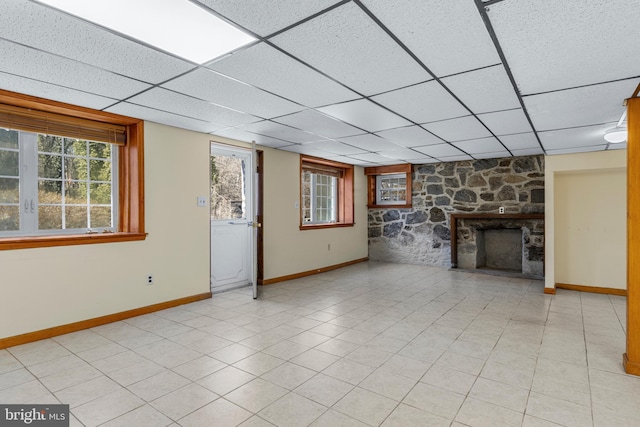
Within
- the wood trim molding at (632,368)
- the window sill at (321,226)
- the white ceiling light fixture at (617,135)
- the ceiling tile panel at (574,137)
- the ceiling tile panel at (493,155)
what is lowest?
the wood trim molding at (632,368)

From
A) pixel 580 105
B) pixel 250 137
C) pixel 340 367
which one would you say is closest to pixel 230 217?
pixel 250 137

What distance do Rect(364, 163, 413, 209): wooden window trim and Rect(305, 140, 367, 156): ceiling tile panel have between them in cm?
174

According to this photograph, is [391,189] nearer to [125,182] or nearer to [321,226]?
[321,226]

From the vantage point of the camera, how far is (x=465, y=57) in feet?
7.07

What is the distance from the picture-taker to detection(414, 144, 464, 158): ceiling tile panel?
5.07 meters

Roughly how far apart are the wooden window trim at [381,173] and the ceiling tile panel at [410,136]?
7.00 ft

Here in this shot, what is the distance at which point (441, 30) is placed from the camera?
72.4 inches

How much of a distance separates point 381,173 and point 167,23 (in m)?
5.96

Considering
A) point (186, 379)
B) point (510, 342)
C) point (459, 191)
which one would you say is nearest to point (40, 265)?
point (186, 379)

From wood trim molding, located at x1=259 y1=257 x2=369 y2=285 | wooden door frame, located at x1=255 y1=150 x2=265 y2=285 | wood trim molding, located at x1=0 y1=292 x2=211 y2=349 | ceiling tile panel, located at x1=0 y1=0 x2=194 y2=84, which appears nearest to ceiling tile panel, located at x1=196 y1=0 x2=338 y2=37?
ceiling tile panel, located at x1=0 y1=0 x2=194 y2=84

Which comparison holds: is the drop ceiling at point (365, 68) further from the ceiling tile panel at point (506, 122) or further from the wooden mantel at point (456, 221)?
the wooden mantel at point (456, 221)

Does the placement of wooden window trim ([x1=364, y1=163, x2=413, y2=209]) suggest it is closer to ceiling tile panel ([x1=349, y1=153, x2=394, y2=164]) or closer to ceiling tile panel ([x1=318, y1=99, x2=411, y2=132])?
ceiling tile panel ([x1=349, y1=153, x2=394, y2=164])

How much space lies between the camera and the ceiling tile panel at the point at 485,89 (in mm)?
2422
